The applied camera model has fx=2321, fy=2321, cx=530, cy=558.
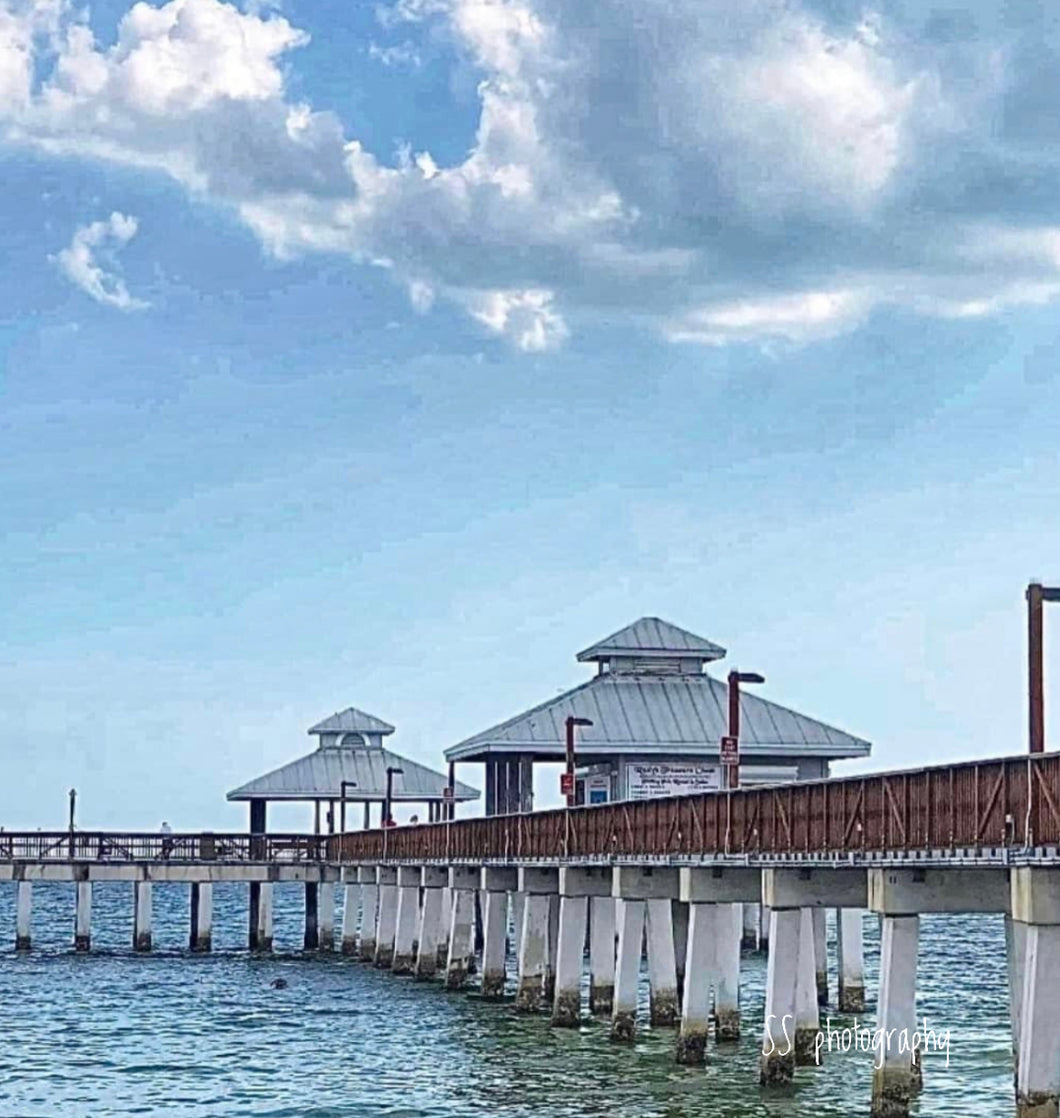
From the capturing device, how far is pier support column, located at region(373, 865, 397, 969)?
71.9 m

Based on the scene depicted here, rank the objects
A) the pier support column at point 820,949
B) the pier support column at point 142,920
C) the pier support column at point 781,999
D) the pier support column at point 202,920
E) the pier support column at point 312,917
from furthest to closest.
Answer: the pier support column at point 312,917, the pier support column at point 202,920, the pier support column at point 142,920, the pier support column at point 820,949, the pier support column at point 781,999

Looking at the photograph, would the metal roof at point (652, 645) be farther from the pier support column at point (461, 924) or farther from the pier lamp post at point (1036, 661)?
the pier lamp post at point (1036, 661)

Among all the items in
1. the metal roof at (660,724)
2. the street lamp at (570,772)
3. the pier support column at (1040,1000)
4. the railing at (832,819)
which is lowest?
the pier support column at (1040,1000)

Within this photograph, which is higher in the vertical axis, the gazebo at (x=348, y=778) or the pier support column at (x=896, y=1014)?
the gazebo at (x=348, y=778)

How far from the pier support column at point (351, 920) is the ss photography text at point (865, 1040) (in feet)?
101

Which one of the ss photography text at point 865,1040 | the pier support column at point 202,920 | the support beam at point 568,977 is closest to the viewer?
the ss photography text at point 865,1040

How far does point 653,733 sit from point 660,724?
76 centimetres

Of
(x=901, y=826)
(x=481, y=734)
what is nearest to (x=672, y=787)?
(x=481, y=734)

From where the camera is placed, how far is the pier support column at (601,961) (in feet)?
163

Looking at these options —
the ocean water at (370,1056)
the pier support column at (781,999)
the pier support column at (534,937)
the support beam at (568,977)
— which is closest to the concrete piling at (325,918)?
the ocean water at (370,1056)

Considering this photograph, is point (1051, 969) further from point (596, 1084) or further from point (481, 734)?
point (481, 734)

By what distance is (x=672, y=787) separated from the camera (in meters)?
67.8

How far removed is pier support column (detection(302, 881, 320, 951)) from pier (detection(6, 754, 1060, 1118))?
8.95 metres

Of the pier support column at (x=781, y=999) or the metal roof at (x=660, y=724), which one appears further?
the metal roof at (x=660, y=724)
